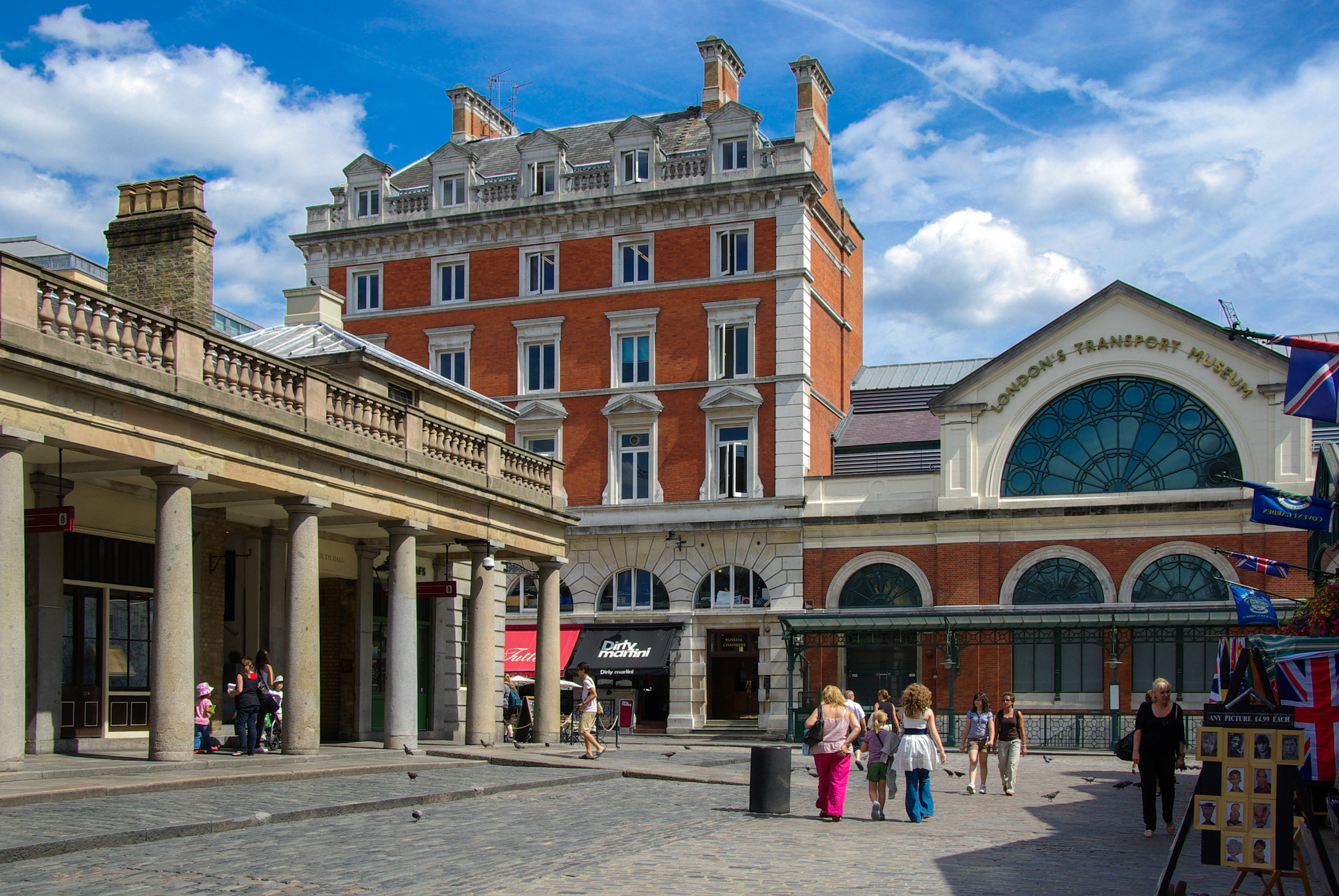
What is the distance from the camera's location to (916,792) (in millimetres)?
16781

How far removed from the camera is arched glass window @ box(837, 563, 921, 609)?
42.0 meters

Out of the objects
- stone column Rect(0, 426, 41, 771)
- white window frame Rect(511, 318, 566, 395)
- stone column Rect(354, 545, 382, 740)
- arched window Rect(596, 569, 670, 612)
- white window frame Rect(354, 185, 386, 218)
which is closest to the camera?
stone column Rect(0, 426, 41, 771)

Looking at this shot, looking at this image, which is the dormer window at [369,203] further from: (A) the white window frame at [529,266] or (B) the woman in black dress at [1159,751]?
(B) the woman in black dress at [1159,751]

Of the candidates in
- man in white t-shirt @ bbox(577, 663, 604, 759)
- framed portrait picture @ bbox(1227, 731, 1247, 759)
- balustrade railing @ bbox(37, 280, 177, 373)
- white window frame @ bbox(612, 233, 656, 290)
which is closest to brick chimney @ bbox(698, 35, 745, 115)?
white window frame @ bbox(612, 233, 656, 290)

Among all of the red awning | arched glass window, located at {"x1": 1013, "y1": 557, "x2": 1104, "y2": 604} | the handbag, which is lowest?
the red awning

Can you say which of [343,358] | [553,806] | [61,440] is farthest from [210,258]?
[553,806]

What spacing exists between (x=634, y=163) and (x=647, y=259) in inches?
133

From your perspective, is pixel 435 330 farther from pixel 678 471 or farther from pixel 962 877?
pixel 962 877

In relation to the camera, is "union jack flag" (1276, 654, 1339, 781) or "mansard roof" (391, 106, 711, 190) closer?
"union jack flag" (1276, 654, 1339, 781)

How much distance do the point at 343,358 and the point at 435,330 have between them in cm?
2237

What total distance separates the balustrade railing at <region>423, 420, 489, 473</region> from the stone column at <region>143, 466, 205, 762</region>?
6342 millimetres

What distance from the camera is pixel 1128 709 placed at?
128ft

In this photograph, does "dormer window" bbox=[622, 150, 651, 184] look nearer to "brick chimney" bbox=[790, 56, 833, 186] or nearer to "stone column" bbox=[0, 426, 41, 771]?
"brick chimney" bbox=[790, 56, 833, 186]

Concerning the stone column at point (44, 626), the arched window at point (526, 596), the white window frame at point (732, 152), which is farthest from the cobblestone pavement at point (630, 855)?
the white window frame at point (732, 152)
